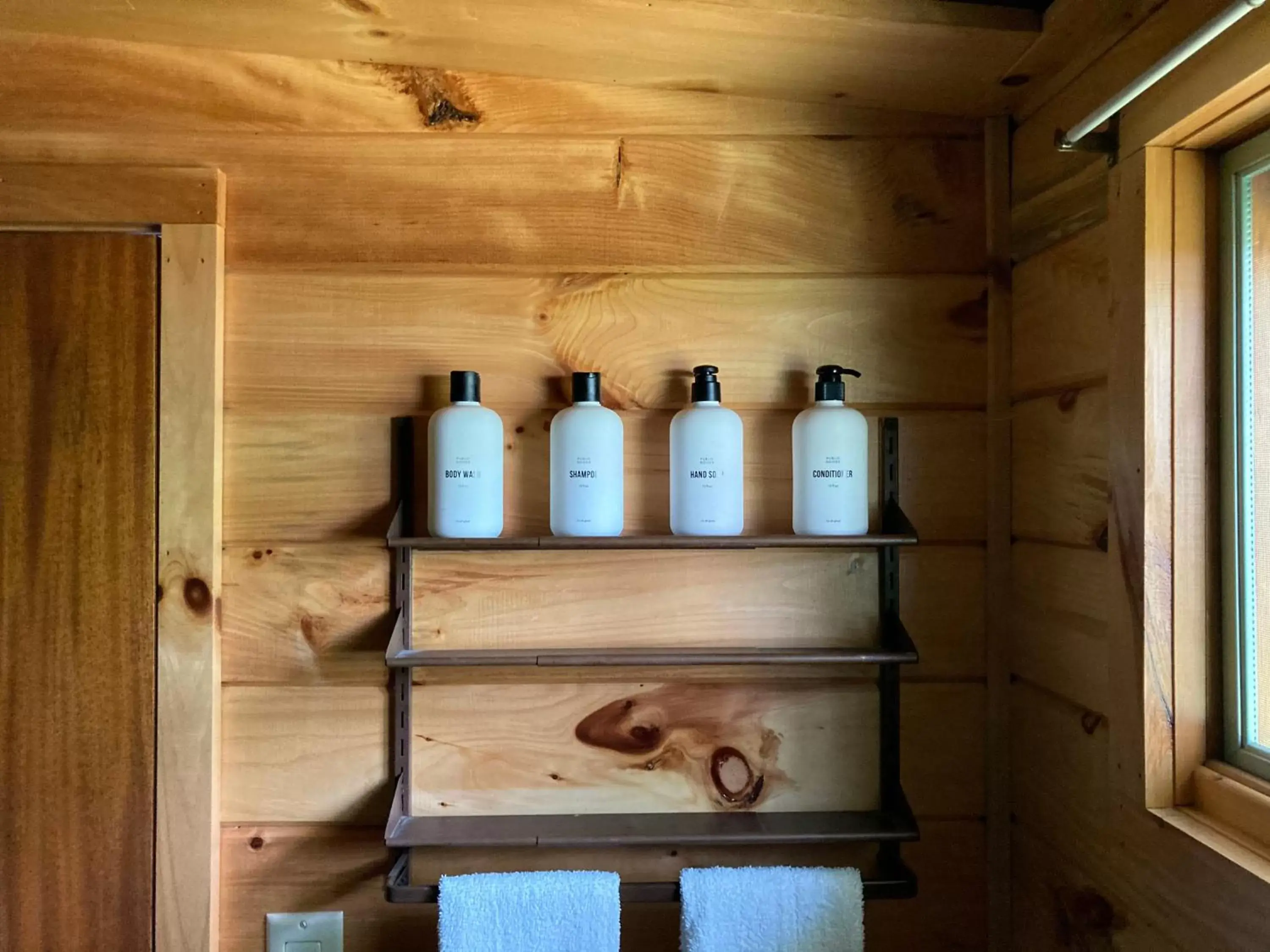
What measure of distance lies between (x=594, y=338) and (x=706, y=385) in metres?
0.15

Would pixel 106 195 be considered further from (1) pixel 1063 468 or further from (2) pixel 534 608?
(1) pixel 1063 468

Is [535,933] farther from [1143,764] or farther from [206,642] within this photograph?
[1143,764]

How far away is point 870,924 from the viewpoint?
0.94 meters

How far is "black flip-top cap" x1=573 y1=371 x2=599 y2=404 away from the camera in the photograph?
89cm

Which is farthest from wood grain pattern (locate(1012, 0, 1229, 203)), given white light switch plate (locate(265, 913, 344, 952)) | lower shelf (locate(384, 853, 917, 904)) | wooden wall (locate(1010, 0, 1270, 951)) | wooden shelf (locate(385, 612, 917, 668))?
white light switch plate (locate(265, 913, 344, 952))

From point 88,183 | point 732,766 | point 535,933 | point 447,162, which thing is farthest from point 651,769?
point 88,183

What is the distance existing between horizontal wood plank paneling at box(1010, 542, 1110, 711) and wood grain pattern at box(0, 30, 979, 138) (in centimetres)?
50

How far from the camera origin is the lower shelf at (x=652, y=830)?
0.86m

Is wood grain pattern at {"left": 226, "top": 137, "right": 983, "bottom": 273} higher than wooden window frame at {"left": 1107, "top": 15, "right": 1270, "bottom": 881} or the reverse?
higher

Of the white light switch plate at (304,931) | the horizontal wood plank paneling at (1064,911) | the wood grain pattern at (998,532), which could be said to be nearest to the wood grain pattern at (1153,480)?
the horizontal wood plank paneling at (1064,911)

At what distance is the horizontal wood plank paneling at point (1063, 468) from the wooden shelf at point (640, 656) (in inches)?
7.5

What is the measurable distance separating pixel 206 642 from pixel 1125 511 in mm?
936

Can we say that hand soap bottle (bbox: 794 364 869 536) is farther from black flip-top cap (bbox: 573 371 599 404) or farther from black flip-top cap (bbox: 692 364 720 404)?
black flip-top cap (bbox: 573 371 599 404)

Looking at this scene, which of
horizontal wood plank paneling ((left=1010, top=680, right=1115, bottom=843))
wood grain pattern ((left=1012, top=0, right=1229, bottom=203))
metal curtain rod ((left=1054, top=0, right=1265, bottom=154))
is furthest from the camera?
horizontal wood plank paneling ((left=1010, top=680, right=1115, bottom=843))
